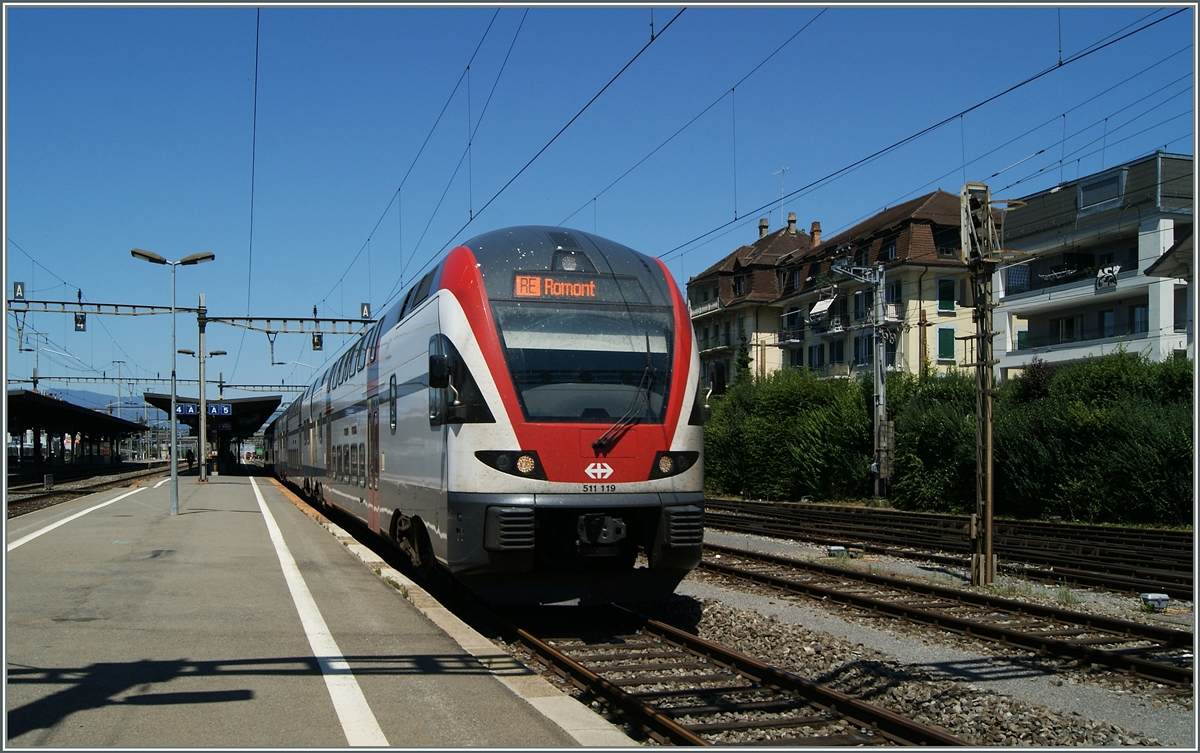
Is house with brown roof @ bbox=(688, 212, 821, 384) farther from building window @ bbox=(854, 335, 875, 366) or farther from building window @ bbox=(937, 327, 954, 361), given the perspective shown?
building window @ bbox=(937, 327, 954, 361)

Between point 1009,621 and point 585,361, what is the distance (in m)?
5.22

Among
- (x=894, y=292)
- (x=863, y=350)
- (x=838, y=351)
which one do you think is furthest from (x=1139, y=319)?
(x=838, y=351)

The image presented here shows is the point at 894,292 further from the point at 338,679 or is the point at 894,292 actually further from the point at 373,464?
the point at 338,679

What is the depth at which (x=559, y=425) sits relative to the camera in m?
8.77

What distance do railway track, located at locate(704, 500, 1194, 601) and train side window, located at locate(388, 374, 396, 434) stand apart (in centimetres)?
885

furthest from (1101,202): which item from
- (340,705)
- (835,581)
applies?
(340,705)

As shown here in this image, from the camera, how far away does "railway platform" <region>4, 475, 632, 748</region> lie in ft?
18.1

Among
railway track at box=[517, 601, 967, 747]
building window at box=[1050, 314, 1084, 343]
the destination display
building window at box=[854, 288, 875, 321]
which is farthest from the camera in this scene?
building window at box=[854, 288, 875, 321]

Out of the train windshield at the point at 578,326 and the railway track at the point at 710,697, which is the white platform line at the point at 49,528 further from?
the railway track at the point at 710,697

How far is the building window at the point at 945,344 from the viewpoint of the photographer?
46.8 metres

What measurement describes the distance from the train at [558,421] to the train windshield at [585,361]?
0.04ft

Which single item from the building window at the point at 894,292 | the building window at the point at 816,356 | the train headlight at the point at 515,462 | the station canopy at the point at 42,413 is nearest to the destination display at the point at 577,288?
the train headlight at the point at 515,462

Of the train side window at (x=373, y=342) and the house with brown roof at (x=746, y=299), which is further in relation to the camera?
the house with brown roof at (x=746, y=299)

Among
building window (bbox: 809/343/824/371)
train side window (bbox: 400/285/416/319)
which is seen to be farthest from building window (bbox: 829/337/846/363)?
train side window (bbox: 400/285/416/319)
